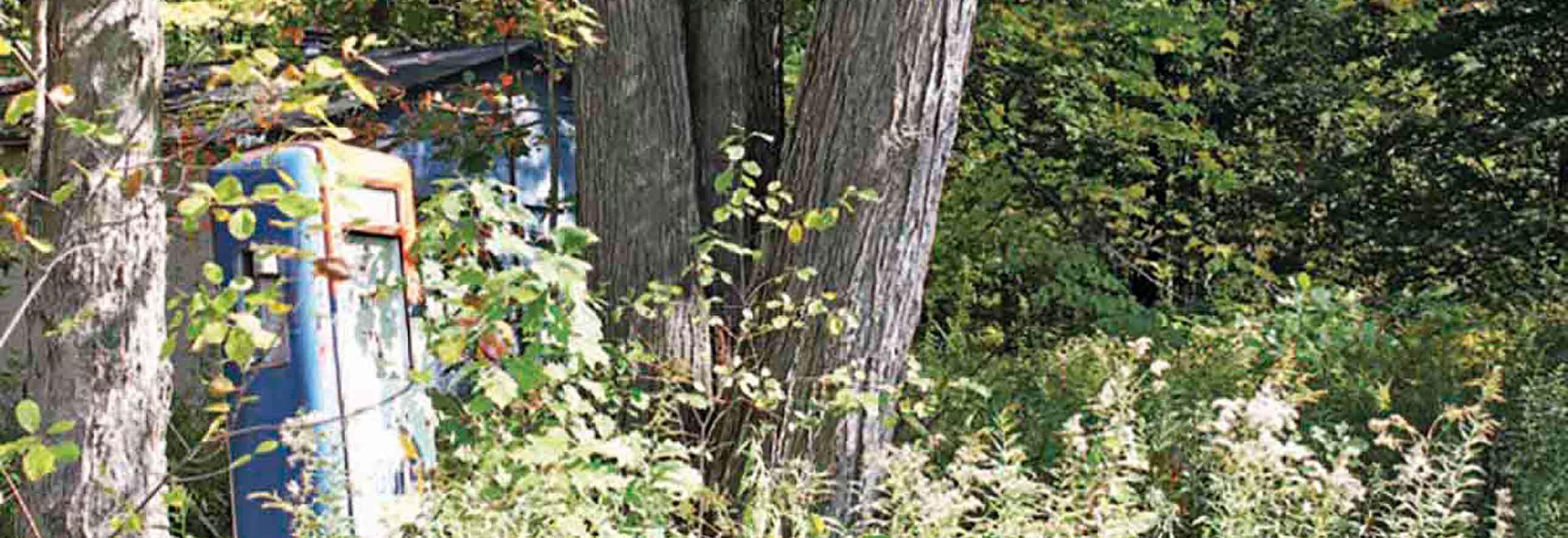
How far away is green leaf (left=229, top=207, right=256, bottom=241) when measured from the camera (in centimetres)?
283

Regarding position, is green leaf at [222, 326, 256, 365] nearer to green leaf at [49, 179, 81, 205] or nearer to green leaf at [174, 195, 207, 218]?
green leaf at [174, 195, 207, 218]

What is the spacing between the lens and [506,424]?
446 centimetres

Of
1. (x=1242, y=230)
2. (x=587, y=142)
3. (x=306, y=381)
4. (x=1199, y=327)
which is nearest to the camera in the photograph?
(x=306, y=381)

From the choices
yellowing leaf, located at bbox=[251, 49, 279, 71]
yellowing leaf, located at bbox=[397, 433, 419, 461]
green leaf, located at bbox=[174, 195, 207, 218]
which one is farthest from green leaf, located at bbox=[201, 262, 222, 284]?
yellowing leaf, located at bbox=[397, 433, 419, 461]

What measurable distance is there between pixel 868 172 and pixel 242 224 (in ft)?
8.43

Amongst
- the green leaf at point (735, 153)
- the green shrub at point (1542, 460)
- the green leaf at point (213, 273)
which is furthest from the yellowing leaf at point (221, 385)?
the green shrub at point (1542, 460)

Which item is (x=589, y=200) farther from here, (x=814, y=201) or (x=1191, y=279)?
(x=1191, y=279)

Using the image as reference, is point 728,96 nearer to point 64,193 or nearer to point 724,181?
point 724,181

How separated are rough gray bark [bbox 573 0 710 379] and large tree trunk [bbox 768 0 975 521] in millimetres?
450

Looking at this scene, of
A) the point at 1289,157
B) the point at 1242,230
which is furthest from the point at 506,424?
the point at 1242,230

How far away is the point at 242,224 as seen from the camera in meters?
2.85

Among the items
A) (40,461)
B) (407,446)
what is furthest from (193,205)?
(407,446)

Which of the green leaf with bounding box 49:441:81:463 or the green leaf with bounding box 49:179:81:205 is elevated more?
the green leaf with bounding box 49:179:81:205

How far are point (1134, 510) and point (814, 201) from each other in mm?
1432
